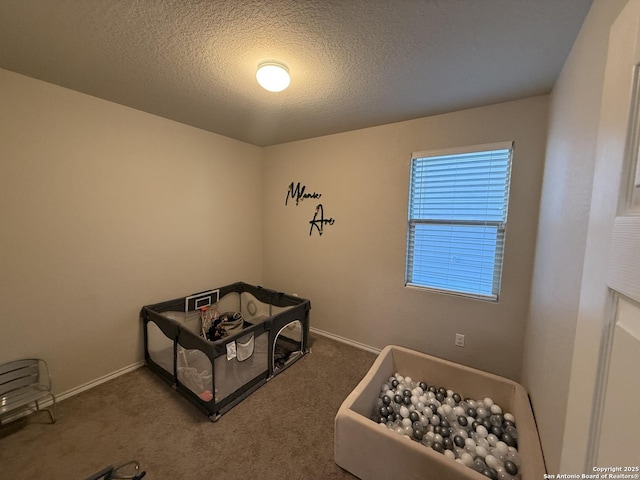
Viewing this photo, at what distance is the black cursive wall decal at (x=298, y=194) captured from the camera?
Answer: 9.81 feet

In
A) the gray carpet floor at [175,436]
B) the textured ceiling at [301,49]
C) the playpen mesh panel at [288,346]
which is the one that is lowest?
the gray carpet floor at [175,436]

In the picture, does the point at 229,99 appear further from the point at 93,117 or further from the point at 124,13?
the point at 93,117

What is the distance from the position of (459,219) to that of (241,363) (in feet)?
7.47

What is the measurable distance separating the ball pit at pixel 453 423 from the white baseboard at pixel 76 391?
2277mm

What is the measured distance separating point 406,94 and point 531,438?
2326 mm

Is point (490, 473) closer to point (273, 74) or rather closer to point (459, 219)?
point (459, 219)

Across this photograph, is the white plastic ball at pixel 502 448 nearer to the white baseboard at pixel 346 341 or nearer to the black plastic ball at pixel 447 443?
the black plastic ball at pixel 447 443

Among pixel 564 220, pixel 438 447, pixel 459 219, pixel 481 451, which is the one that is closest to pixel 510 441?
pixel 481 451

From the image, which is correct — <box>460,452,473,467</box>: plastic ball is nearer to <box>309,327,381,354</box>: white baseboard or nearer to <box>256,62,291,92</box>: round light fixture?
<box>309,327,381,354</box>: white baseboard

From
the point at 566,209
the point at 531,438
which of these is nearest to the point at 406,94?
the point at 566,209

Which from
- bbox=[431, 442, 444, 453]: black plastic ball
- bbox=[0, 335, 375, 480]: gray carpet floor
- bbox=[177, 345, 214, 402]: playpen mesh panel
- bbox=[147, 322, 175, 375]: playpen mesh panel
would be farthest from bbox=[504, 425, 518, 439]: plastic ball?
bbox=[147, 322, 175, 375]: playpen mesh panel

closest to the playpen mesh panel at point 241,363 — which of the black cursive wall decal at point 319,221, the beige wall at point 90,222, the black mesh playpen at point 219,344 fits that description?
the black mesh playpen at point 219,344

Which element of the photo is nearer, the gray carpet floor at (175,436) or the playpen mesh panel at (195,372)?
the gray carpet floor at (175,436)

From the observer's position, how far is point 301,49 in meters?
1.40
